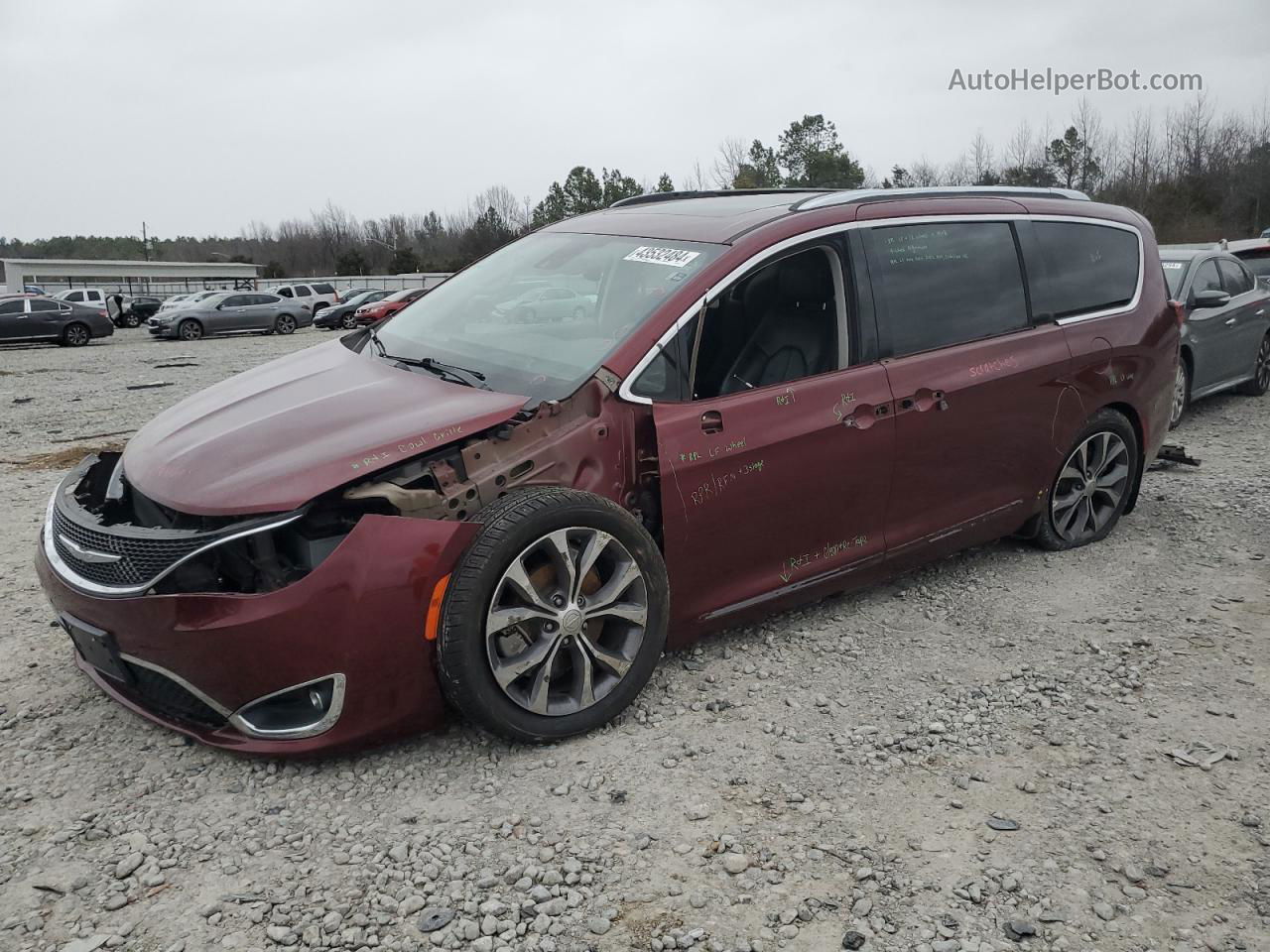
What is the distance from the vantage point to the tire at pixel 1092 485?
5.00m

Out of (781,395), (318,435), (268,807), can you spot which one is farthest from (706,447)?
(268,807)

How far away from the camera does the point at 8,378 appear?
16.0 m

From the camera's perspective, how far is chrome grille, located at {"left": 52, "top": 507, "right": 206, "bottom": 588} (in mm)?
2939

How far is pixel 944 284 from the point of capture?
4336mm

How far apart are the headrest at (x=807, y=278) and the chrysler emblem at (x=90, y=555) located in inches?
102

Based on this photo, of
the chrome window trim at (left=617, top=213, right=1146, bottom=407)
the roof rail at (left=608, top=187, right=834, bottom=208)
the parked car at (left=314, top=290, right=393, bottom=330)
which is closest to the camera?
the chrome window trim at (left=617, top=213, right=1146, bottom=407)

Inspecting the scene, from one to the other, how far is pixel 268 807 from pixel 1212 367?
875 cm

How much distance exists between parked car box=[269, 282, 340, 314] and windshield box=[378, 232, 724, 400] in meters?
31.2

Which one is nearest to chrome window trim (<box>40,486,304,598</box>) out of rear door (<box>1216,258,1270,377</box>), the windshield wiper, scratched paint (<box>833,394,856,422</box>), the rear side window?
the windshield wiper

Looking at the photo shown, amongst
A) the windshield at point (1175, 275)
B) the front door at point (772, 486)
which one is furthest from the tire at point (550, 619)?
the windshield at point (1175, 275)

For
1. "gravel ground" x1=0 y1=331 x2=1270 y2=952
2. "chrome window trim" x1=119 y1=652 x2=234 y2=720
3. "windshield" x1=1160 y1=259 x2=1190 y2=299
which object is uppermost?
"windshield" x1=1160 y1=259 x2=1190 y2=299

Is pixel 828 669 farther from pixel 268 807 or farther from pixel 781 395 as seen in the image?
pixel 268 807

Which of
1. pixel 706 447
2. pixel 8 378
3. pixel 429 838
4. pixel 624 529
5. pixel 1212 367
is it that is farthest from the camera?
pixel 8 378

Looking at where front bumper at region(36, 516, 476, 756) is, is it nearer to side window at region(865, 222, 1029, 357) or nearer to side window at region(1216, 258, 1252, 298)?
side window at region(865, 222, 1029, 357)
